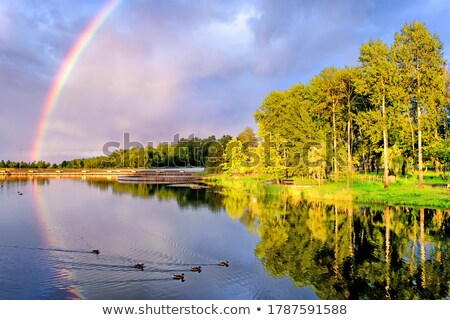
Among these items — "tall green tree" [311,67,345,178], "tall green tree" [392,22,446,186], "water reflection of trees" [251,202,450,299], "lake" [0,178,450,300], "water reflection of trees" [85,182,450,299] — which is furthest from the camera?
"tall green tree" [311,67,345,178]

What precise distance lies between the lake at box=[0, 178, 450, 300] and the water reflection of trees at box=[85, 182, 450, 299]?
0.23 ft

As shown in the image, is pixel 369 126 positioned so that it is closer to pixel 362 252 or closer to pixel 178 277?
pixel 362 252

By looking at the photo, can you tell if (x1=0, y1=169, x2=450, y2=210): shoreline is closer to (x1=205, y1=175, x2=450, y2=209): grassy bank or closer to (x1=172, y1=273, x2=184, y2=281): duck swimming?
(x1=205, y1=175, x2=450, y2=209): grassy bank

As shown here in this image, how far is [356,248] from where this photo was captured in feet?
98.8

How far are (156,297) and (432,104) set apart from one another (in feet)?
158

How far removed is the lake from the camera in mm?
21609

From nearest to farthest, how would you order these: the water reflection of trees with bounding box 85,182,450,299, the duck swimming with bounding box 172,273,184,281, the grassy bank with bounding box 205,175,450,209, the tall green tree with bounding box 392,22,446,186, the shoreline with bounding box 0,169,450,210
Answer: the water reflection of trees with bounding box 85,182,450,299 < the duck swimming with bounding box 172,273,184,281 < the grassy bank with bounding box 205,175,450,209 < the shoreline with bounding box 0,169,450,210 < the tall green tree with bounding box 392,22,446,186

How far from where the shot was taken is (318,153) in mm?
70312

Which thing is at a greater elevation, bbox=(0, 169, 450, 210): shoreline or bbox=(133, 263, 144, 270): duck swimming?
bbox=(0, 169, 450, 210): shoreline

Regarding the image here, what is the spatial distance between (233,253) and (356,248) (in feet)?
27.9

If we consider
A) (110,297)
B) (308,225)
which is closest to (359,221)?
(308,225)

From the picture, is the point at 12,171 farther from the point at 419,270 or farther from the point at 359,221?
the point at 419,270

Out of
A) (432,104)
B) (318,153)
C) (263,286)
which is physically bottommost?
(263,286)

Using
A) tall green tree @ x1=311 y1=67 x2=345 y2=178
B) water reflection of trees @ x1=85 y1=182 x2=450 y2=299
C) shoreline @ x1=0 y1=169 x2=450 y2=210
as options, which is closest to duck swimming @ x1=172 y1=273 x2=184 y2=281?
water reflection of trees @ x1=85 y1=182 x2=450 y2=299
